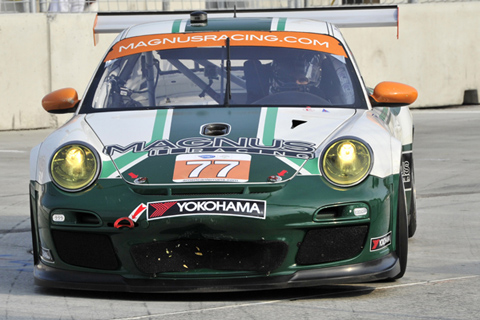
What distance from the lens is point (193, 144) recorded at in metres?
4.44

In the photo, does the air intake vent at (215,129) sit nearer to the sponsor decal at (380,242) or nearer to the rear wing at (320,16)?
the sponsor decal at (380,242)

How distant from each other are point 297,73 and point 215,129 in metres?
0.86

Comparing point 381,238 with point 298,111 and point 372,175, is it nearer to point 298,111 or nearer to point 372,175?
point 372,175

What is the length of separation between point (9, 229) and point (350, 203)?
2.95 metres

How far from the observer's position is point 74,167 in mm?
4359

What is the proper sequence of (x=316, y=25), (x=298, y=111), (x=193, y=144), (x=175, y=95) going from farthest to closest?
(x=316, y=25) < (x=175, y=95) < (x=298, y=111) < (x=193, y=144)

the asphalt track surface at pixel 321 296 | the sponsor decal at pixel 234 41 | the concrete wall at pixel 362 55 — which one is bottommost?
the concrete wall at pixel 362 55

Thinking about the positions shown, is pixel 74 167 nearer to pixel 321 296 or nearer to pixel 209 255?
pixel 209 255

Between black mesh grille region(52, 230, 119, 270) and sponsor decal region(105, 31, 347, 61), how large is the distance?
1.54 metres

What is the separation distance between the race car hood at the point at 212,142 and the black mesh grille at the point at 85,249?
0.28 metres

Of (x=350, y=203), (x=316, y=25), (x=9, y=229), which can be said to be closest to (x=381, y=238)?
(x=350, y=203)

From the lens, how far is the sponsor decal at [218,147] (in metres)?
4.36

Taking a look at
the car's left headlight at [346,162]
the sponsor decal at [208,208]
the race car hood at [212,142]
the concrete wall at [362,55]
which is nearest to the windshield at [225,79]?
the race car hood at [212,142]

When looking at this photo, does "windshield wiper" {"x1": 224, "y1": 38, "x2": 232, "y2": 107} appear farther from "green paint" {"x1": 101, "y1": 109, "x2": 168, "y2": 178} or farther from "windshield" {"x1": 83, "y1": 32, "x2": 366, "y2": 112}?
"green paint" {"x1": 101, "y1": 109, "x2": 168, "y2": 178}
